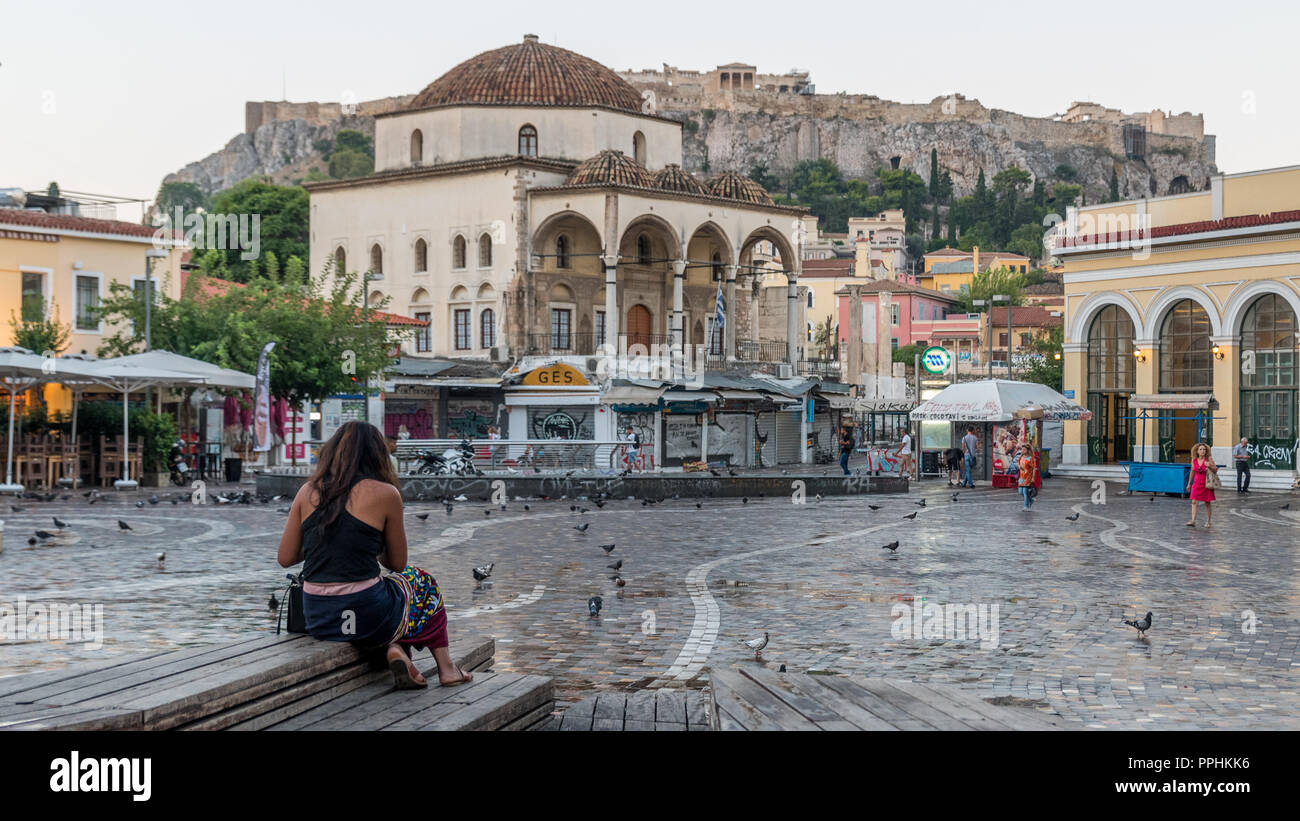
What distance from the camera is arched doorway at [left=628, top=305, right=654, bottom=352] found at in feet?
188

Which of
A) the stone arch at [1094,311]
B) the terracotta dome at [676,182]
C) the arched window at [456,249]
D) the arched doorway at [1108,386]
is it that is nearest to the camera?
the stone arch at [1094,311]

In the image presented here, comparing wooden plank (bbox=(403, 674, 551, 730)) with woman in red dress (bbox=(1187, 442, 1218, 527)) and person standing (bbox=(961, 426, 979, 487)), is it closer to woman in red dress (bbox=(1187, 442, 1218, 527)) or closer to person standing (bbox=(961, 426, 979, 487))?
woman in red dress (bbox=(1187, 442, 1218, 527))

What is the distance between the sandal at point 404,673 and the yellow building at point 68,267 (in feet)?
110

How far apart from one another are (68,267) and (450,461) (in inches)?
520

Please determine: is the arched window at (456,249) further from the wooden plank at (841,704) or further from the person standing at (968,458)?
the wooden plank at (841,704)

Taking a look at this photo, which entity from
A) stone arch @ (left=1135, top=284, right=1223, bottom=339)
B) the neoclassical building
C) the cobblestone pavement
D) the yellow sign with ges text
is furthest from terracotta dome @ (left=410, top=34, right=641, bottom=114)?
the cobblestone pavement

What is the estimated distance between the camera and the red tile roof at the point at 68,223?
38062 mm

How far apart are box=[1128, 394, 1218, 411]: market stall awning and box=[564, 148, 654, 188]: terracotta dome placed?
19478 millimetres

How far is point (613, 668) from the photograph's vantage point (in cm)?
921

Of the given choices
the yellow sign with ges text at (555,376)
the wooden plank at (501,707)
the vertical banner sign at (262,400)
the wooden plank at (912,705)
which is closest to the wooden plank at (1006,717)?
the wooden plank at (912,705)

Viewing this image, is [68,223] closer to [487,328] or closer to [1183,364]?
[487,328]

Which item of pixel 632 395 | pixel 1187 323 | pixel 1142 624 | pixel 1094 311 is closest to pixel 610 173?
pixel 632 395
